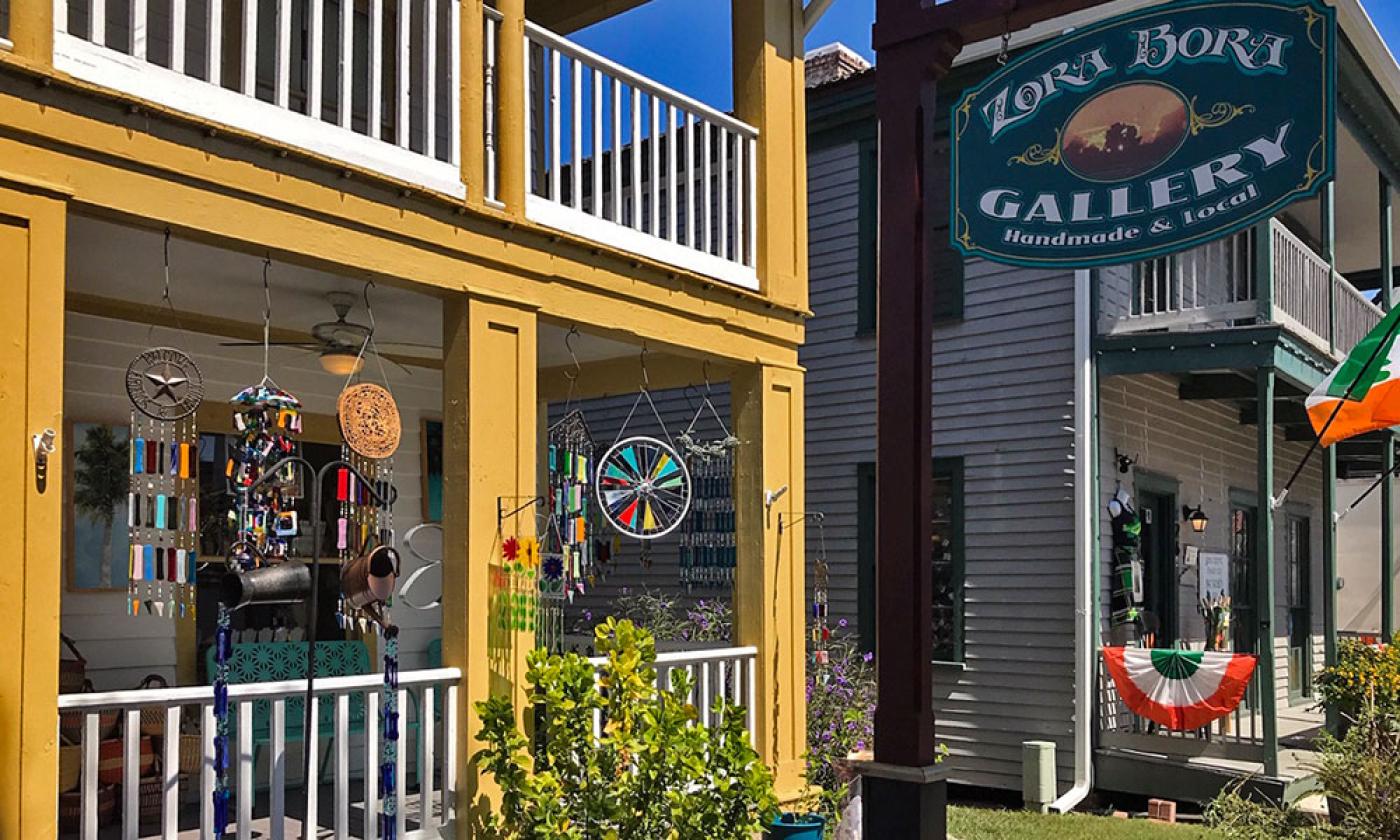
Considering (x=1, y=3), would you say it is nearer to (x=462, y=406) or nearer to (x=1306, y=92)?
(x=462, y=406)

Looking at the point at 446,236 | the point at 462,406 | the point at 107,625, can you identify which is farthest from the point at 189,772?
the point at 446,236

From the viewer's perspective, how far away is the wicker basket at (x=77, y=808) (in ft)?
20.3

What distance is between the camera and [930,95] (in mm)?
4066

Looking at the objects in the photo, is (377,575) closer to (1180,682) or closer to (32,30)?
(32,30)

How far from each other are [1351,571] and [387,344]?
1938cm

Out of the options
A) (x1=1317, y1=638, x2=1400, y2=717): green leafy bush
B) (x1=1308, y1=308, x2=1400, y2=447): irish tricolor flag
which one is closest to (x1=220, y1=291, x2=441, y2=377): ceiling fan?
(x1=1308, y1=308, x2=1400, y2=447): irish tricolor flag

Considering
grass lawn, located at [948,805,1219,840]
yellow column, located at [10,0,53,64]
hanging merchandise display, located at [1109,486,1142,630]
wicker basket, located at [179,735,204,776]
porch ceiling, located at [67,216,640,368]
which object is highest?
yellow column, located at [10,0,53,64]

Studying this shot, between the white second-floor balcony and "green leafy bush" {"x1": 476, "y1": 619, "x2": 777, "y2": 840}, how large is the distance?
2.21 metres

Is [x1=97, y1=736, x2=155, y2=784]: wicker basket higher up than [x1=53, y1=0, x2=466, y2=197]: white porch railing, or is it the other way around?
[x1=53, y1=0, x2=466, y2=197]: white porch railing

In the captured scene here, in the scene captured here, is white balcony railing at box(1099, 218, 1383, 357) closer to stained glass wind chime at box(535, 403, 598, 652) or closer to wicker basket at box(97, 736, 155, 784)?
stained glass wind chime at box(535, 403, 598, 652)

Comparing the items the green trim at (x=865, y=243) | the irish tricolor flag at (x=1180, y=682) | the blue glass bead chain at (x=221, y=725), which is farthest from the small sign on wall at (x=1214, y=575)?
the blue glass bead chain at (x=221, y=725)

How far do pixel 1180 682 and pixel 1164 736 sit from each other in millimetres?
628

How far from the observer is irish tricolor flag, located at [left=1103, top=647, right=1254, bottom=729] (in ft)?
31.1

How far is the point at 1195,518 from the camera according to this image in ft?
39.5
